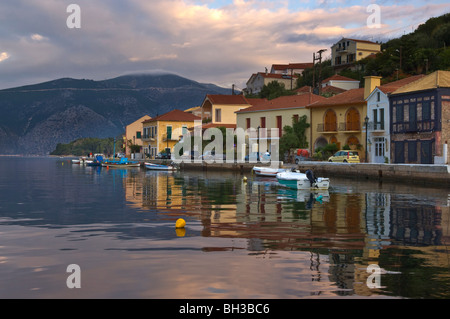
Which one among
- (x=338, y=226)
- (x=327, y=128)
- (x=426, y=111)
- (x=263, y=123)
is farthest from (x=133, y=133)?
(x=338, y=226)

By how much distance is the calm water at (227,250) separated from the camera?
377 inches

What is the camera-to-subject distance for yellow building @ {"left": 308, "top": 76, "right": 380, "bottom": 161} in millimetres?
54062

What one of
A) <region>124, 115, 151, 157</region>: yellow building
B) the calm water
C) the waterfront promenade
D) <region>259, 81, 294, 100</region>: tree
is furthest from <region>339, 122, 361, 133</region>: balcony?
<region>124, 115, 151, 157</region>: yellow building

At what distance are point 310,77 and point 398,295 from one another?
10015 centimetres

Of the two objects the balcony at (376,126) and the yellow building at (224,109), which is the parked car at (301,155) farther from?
the yellow building at (224,109)

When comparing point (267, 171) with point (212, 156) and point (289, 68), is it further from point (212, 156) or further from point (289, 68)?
point (289, 68)

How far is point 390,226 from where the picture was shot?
1764 centimetres

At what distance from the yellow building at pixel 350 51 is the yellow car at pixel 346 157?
59.0m

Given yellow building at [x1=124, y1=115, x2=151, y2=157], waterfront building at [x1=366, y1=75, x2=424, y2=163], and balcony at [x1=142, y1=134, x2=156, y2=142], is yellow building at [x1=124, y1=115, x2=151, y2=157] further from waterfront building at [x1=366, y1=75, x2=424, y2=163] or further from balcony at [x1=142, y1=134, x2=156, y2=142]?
waterfront building at [x1=366, y1=75, x2=424, y2=163]

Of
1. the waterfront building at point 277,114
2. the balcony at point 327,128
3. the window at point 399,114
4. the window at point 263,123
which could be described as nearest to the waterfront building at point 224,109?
the waterfront building at point 277,114

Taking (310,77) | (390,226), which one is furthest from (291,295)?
(310,77)

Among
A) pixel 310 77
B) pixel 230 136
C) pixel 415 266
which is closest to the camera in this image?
pixel 415 266
